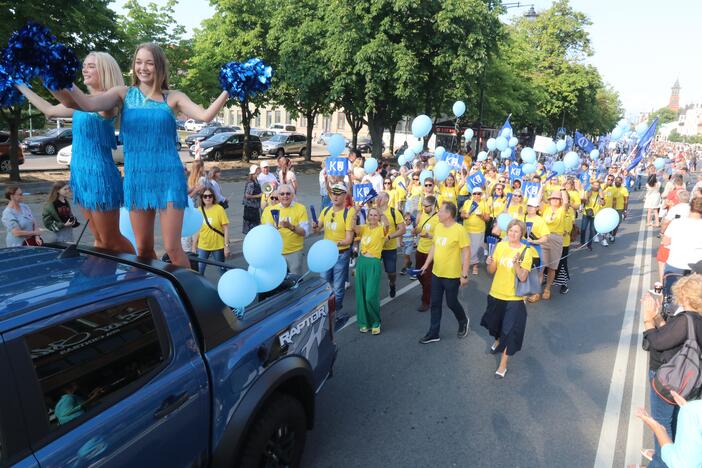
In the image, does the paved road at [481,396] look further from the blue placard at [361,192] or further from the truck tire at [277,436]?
the blue placard at [361,192]

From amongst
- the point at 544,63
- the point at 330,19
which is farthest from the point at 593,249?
the point at 544,63

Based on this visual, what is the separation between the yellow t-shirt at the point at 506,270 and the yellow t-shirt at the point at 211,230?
3579mm

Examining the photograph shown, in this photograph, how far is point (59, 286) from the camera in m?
2.07

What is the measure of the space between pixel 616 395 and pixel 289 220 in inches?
153

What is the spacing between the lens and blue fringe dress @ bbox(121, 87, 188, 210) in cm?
273

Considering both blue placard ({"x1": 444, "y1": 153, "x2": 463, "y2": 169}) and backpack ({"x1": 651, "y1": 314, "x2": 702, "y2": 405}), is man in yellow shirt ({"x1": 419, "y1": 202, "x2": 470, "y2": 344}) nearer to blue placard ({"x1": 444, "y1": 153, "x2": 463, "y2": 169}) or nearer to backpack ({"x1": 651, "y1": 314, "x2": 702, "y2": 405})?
backpack ({"x1": 651, "y1": 314, "x2": 702, "y2": 405})

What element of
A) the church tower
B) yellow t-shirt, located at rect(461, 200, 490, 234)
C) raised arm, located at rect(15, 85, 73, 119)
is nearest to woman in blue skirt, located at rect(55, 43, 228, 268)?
raised arm, located at rect(15, 85, 73, 119)

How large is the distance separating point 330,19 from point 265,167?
12668 millimetres

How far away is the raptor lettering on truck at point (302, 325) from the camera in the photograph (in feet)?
9.66

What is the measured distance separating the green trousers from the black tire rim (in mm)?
2738

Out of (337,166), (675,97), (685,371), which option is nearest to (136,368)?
(685,371)

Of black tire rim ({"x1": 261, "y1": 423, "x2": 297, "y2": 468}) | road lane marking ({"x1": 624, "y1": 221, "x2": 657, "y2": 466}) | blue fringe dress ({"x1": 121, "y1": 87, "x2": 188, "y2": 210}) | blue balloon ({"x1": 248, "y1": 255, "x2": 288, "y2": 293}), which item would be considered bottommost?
road lane marking ({"x1": 624, "y1": 221, "x2": 657, "y2": 466})

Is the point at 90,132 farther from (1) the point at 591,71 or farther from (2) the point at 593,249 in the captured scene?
(1) the point at 591,71

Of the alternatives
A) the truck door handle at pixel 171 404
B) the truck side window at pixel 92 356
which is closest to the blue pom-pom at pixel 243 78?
the truck side window at pixel 92 356
